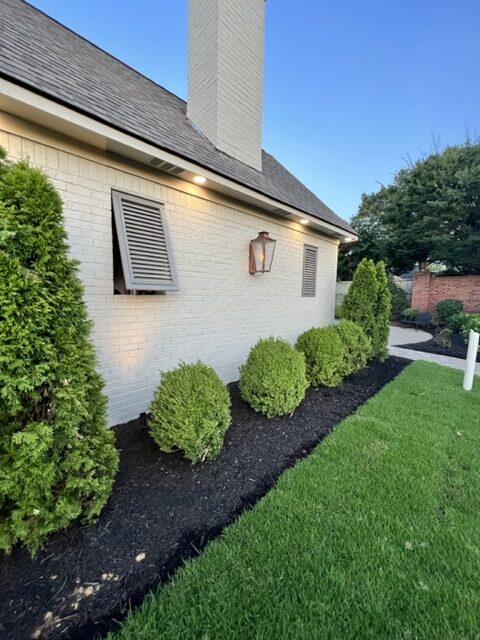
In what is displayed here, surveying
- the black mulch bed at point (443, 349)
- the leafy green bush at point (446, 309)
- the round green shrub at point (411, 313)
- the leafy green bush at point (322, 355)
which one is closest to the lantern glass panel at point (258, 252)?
the leafy green bush at point (322, 355)

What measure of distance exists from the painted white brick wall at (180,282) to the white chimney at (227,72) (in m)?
1.52

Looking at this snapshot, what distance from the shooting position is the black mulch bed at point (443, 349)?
8325 millimetres

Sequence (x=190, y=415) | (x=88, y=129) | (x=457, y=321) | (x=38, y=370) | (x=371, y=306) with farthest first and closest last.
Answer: (x=457, y=321) < (x=371, y=306) < (x=88, y=129) < (x=190, y=415) < (x=38, y=370)

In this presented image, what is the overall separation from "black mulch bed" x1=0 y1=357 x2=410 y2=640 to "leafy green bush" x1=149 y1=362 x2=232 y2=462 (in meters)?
0.20

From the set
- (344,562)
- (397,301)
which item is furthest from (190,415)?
(397,301)

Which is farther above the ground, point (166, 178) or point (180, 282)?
point (166, 178)

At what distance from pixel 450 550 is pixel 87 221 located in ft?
13.6

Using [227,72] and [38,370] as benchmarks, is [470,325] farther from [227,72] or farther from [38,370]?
[38,370]

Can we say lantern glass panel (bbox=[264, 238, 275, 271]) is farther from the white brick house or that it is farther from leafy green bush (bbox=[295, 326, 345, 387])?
leafy green bush (bbox=[295, 326, 345, 387])

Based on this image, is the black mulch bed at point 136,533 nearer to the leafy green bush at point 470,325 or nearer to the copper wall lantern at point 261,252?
the copper wall lantern at point 261,252

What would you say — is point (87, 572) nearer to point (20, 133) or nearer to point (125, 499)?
point (125, 499)

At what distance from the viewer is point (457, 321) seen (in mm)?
11305

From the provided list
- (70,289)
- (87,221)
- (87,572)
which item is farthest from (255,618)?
(87,221)

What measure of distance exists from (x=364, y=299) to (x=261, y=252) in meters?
3.20
